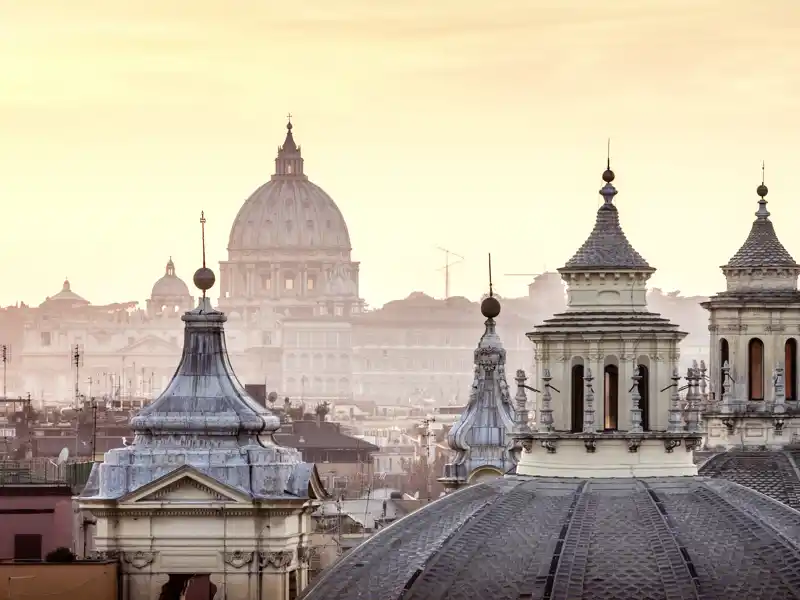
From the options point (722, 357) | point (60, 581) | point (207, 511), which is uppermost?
point (722, 357)

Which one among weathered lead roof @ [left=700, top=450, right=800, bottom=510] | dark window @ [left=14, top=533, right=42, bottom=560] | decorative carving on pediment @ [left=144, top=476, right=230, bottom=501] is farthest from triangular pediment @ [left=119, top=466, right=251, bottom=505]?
dark window @ [left=14, top=533, right=42, bottom=560]

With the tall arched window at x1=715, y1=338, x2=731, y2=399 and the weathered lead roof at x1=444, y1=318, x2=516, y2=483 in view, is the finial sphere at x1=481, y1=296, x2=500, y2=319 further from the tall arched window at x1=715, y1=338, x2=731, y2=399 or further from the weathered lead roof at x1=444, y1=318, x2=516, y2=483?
the weathered lead roof at x1=444, y1=318, x2=516, y2=483

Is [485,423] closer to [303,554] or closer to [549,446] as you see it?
[303,554]

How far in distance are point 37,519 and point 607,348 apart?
27.7 m

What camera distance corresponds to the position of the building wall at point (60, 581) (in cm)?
5800

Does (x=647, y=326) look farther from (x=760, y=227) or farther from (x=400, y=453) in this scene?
(x=400, y=453)

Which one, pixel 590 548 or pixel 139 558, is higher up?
pixel 590 548

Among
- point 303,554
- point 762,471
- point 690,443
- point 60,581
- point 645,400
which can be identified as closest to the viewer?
point 645,400

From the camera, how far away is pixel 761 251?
63.9m

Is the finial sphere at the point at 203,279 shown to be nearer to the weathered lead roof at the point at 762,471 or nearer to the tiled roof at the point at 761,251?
the tiled roof at the point at 761,251

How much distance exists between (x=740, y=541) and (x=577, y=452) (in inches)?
79.8

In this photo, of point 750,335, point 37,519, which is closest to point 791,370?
point 750,335

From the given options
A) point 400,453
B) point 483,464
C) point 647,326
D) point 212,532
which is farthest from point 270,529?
point 400,453

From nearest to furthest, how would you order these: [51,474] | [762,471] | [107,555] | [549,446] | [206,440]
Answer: [549,446]
[762,471]
[107,555]
[206,440]
[51,474]
